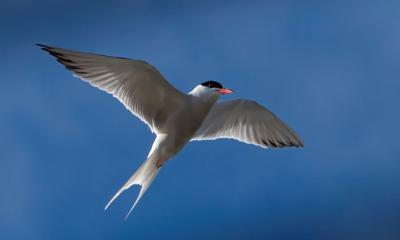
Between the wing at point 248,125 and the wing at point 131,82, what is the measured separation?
0.26m

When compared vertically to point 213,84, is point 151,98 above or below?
below

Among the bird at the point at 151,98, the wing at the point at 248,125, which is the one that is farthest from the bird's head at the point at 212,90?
the wing at the point at 248,125

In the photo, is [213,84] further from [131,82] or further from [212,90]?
[131,82]

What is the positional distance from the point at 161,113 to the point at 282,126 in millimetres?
519

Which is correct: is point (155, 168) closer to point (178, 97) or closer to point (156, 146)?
point (156, 146)

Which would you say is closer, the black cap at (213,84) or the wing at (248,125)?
the black cap at (213,84)

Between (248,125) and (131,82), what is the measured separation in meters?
0.56

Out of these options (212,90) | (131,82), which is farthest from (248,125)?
(131,82)

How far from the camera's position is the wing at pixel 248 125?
3092 millimetres

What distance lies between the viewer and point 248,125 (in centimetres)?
317

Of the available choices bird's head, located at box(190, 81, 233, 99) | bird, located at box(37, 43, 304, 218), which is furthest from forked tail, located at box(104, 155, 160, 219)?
bird's head, located at box(190, 81, 233, 99)

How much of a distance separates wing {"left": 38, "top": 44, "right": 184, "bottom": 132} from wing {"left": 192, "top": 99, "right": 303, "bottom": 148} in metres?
0.26

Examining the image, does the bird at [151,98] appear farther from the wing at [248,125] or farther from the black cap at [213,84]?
the wing at [248,125]

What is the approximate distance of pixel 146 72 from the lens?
9.16 ft
